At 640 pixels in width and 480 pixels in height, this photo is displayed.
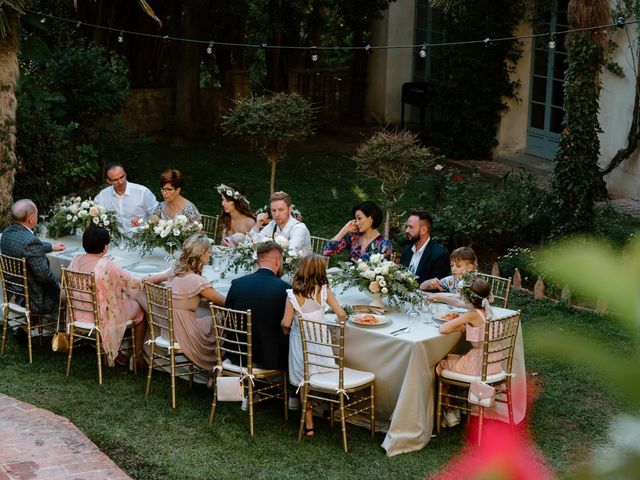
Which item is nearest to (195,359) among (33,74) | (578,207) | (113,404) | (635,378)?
(113,404)

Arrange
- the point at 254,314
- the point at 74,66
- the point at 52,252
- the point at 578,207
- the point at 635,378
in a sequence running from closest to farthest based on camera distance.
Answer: the point at 635,378, the point at 254,314, the point at 52,252, the point at 578,207, the point at 74,66

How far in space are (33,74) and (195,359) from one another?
28.7 ft

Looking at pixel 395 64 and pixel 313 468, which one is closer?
pixel 313 468

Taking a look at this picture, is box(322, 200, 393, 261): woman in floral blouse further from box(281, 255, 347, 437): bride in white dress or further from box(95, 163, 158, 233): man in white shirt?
box(95, 163, 158, 233): man in white shirt

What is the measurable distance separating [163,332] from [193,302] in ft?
1.30

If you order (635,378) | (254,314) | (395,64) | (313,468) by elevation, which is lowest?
(313,468)

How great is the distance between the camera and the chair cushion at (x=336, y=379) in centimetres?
593

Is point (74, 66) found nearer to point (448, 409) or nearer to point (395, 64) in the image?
point (395, 64)

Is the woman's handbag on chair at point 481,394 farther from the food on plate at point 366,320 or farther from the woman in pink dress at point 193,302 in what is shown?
the woman in pink dress at point 193,302

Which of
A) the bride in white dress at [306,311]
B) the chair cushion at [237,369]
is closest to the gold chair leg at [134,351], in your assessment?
the chair cushion at [237,369]

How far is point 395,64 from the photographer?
18.9 metres

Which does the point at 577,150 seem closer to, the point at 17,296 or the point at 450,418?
the point at 450,418

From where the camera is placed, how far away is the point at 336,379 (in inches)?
236

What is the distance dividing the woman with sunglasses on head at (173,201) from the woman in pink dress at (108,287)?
141cm
